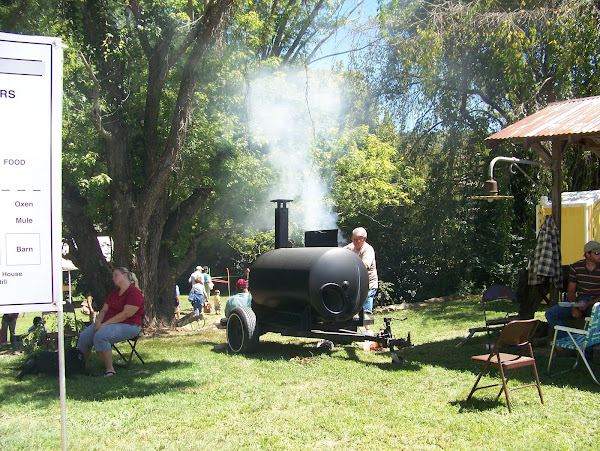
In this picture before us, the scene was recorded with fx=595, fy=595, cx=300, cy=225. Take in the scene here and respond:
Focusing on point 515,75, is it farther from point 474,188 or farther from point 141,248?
point 141,248

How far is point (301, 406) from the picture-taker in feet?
19.8

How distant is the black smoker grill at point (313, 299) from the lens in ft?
26.6

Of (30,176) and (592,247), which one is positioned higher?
(30,176)

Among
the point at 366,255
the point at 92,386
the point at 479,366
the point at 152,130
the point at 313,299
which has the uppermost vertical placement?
the point at 152,130

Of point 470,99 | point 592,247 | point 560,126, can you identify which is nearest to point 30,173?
point 592,247

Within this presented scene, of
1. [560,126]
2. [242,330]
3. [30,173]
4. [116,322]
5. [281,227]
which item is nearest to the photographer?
[30,173]

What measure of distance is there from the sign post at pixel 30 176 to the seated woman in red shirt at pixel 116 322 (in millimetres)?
3913

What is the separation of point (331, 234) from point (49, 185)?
18.3ft

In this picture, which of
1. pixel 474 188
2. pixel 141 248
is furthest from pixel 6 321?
pixel 474 188

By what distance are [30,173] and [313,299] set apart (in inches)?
Result: 191

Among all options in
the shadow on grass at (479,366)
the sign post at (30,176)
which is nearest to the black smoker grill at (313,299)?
the shadow on grass at (479,366)

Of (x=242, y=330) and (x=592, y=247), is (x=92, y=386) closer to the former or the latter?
(x=242, y=330)

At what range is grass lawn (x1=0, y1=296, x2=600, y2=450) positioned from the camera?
503cm

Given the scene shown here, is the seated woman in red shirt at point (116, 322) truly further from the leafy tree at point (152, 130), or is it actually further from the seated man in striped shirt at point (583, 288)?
the seated man in striped shirt at point (583, 288)
